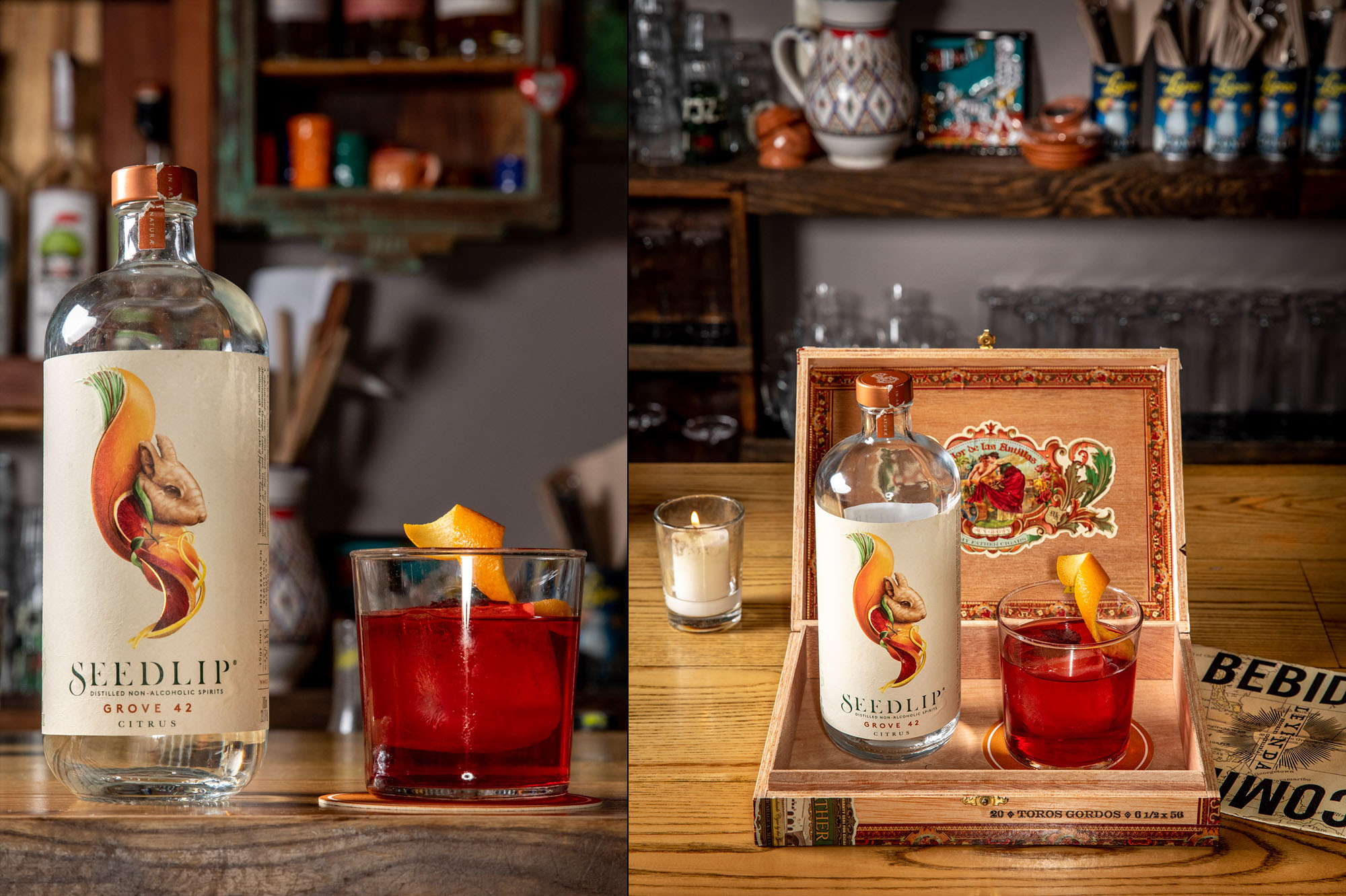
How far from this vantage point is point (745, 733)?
2.32 ft

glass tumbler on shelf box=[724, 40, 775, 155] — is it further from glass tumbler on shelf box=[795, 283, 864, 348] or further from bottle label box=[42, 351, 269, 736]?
bottle label box=[42, 351, 269, 736]

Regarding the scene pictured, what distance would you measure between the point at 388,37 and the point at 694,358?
2.53 feet

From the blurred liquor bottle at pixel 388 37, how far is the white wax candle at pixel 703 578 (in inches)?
51.0

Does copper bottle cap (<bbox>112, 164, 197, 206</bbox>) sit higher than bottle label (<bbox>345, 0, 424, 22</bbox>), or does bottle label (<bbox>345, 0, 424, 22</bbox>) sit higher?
bottle label (<bbox>345, 0, 424, 22</bbox>)

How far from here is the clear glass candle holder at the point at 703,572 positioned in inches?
34.8

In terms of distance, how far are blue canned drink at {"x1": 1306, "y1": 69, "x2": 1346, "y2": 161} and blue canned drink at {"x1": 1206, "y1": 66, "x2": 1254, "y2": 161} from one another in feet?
0.45

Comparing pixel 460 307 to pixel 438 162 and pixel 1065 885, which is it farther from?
pixel 1065 885

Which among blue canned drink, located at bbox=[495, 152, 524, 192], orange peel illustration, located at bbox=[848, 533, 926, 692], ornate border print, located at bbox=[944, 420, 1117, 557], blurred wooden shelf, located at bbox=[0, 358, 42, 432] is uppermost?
blue canned drink, located at bbox=[495, 152, 524, 192]

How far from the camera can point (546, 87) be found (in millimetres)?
1797

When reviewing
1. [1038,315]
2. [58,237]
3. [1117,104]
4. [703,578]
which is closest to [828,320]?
[1038,315]

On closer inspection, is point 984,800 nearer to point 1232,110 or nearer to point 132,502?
point 132,502

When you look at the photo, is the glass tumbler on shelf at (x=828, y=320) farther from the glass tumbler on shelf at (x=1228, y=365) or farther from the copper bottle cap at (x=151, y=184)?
the copper bottle cap at (x=151, y=184)

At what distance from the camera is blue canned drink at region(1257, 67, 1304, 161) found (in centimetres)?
215

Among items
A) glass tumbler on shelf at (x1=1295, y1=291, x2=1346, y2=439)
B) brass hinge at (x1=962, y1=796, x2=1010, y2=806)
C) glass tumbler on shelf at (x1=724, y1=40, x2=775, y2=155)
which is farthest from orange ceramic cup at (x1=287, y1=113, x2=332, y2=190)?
glass tumbler on shelf at (x1=1295, y1=291, x2=1346, y2=439)
